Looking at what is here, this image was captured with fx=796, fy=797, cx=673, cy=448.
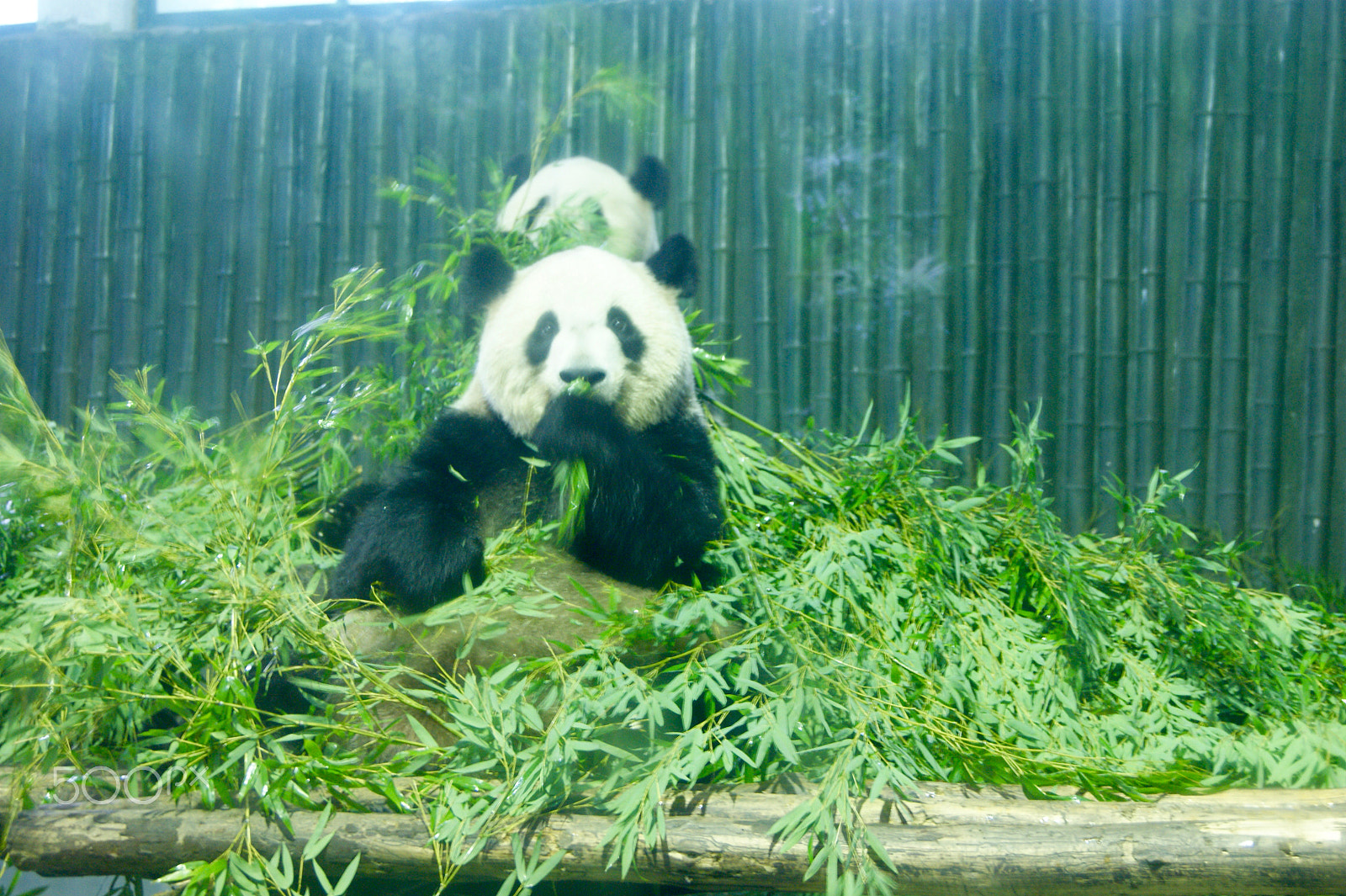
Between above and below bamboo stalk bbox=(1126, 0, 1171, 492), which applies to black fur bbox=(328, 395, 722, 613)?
below

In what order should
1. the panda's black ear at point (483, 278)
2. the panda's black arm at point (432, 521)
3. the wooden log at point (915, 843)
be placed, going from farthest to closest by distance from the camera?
the panda's black ear at point (483, 278)
the panda's black arm at point (432, 521)
the wooden log at point (915, 843)

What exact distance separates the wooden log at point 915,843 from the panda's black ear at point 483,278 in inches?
33.6

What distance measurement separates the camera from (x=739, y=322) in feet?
7.85

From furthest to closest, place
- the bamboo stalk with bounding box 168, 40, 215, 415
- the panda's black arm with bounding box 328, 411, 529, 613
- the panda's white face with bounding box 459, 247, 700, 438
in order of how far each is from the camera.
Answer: the bamboo stalk with bounding box 168, 40, 215, 415
the panda's white face with bounding box 459, 247, 700, 438
the panda's black arm with bounding box 328, 411, 529, 613

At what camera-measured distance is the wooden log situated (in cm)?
80

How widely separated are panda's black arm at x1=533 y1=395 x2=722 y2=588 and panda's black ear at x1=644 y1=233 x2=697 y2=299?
308mm

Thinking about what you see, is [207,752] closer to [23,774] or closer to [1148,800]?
[23,774]

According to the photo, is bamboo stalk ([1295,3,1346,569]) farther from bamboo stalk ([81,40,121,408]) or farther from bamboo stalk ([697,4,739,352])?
bamboo stalk ([81,40,121,408])

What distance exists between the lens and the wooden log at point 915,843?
2.64ft

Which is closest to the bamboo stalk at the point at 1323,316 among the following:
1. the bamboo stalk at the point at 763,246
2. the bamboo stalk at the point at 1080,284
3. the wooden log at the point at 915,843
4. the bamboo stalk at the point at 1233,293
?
the bamboo stalk at the point at 1233,293

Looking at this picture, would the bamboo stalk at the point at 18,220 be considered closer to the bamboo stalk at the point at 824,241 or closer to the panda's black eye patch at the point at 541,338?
the panda's black eye patch at the point at 541,338

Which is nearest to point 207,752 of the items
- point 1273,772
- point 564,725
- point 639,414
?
point 564,725

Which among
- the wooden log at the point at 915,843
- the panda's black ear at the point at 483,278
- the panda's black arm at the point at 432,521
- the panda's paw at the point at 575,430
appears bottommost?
the wooden log at the point at 915,843

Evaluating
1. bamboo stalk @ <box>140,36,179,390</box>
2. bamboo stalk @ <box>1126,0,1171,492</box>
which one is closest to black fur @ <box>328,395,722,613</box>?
bamboo stalk @ <box>140,36,179,390</box>
